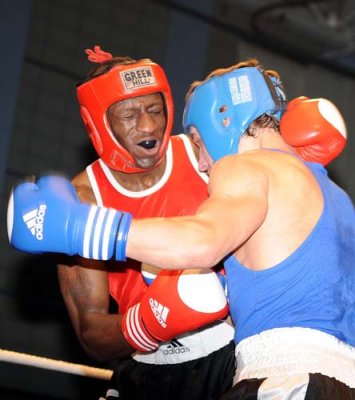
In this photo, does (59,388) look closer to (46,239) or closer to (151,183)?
(151,183)

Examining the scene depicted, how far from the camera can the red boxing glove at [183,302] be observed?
2207mm

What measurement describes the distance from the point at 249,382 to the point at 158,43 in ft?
12.9

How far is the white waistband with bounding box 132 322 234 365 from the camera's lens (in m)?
2.82

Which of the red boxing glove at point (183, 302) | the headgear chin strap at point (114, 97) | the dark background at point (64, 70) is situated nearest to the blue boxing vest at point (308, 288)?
the red boxing glove at point (183, 302)

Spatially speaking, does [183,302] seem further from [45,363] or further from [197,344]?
[45,363]

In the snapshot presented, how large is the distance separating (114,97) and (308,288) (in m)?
1.34

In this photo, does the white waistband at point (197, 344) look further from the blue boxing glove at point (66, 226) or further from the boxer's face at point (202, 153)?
the blue boxing glove at point (66, 226)

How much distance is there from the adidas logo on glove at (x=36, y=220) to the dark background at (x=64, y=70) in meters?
2.89

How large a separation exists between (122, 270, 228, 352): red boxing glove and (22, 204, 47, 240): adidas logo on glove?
534 millimetres

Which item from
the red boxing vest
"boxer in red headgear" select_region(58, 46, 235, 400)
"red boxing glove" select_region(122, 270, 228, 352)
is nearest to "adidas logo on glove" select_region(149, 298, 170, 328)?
"red boxing glove" select_region(122, 270, 228, 352)

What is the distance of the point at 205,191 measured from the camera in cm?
301

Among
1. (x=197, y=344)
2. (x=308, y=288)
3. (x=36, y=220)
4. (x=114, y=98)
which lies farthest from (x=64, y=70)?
(x=308, y=288)

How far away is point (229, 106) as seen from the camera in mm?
2115

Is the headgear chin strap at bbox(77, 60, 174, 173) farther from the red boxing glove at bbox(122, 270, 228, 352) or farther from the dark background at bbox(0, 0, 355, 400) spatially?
the dark background at bbox(0, 0, 355, 400)
